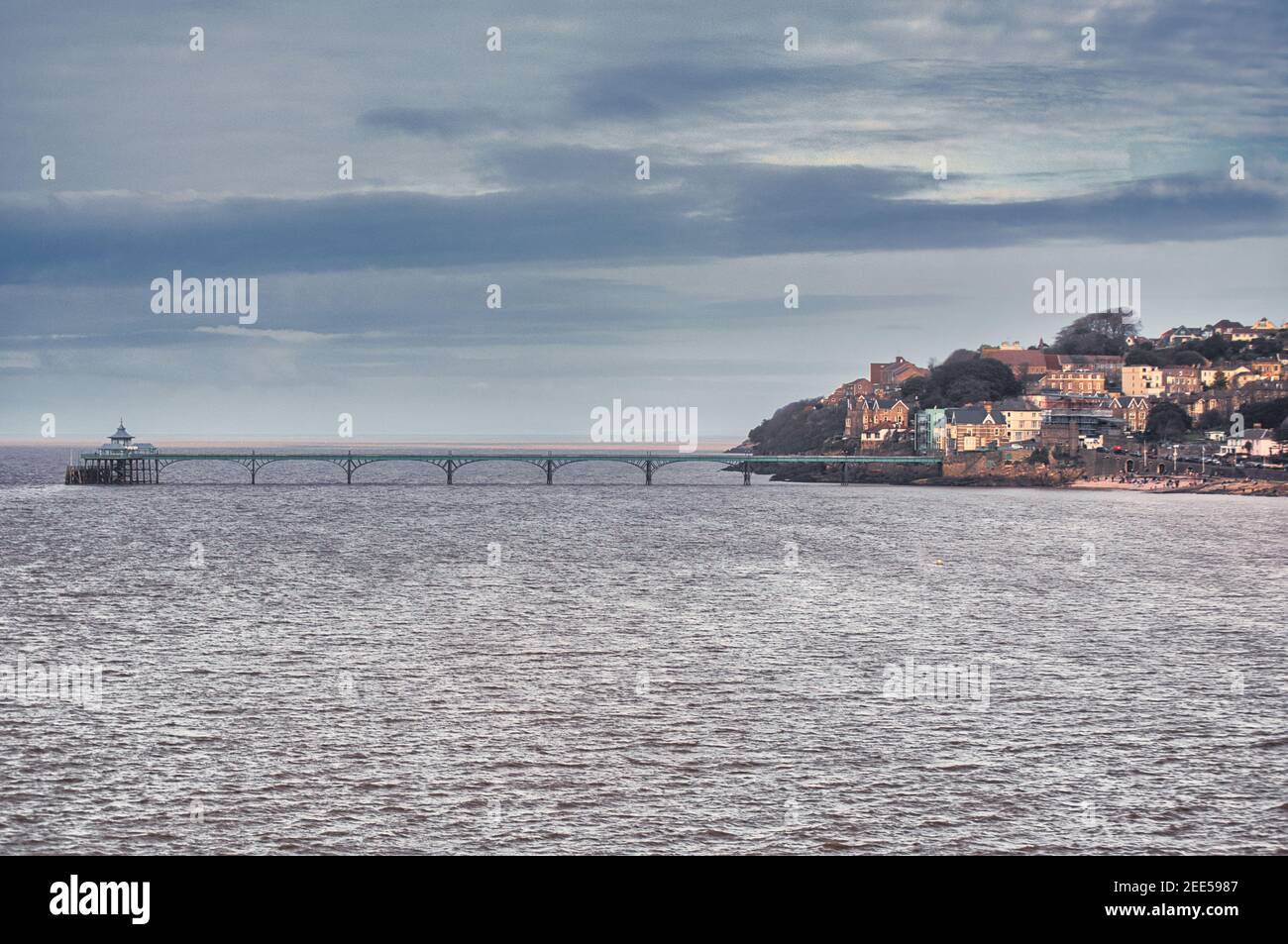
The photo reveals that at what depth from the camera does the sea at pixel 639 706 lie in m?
23.3

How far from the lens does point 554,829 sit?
2306 centimetres

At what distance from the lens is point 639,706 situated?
110 ft

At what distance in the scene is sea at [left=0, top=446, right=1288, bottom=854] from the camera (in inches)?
918

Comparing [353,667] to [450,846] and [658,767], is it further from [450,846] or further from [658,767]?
[450,846]

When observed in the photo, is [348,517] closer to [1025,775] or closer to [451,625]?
[451,625]
